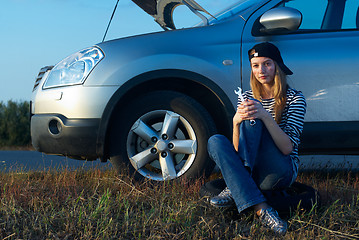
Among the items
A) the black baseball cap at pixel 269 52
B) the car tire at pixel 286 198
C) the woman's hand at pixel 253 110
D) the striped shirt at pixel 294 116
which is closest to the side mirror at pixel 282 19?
the black baseball cap at pixel 269 52

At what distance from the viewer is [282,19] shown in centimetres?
304

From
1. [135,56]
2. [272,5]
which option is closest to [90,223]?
[135,56]

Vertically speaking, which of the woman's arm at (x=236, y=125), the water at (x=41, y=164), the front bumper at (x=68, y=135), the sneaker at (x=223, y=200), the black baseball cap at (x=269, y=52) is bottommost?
the water at (x=41, y=164)

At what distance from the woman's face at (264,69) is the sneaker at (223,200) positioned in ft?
2.49

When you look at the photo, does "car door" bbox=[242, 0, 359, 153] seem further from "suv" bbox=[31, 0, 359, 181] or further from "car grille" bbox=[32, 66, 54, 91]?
"car grille" bbox=[32, 66, 54, 91]

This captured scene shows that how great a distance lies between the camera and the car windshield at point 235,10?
11.4 ft

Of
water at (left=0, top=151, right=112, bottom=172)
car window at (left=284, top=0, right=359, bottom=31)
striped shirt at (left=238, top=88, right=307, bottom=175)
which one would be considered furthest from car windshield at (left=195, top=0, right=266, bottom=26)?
water at (left=0, top=151, right=112, bottom=172)

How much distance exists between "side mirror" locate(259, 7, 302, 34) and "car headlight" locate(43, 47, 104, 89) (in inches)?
53.5

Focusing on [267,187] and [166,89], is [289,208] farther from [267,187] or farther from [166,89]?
[166,89]

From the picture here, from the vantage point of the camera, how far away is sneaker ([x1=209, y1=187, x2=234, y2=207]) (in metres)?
2.46

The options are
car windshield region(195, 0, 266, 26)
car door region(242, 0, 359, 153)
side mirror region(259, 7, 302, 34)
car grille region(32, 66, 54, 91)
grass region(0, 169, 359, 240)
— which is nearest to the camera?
grass region(0, 169, 359, 240)

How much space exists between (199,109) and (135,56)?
68cm

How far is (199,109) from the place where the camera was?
3322mm

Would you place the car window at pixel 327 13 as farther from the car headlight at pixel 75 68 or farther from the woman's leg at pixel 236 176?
the car headlight at pixel 75 68
